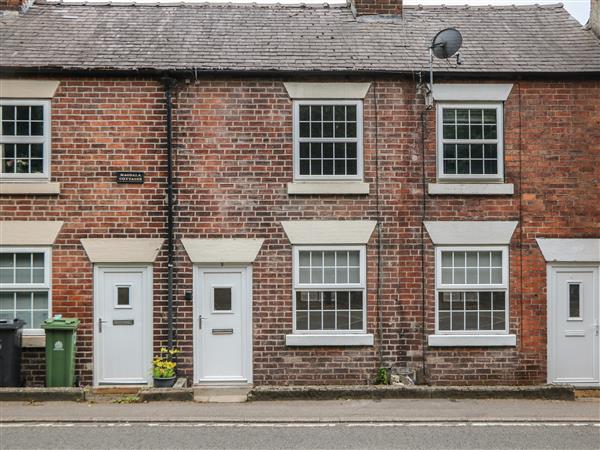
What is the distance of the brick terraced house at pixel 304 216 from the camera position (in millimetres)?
10961

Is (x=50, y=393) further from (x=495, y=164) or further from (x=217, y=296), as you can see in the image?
(x=495, y=164)

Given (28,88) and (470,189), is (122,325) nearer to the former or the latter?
(28,88)

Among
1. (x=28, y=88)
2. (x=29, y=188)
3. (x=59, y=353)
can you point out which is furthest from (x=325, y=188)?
(x=28, y=88)

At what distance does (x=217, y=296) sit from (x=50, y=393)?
310 centimetres

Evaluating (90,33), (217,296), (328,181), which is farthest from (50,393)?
(90,33)

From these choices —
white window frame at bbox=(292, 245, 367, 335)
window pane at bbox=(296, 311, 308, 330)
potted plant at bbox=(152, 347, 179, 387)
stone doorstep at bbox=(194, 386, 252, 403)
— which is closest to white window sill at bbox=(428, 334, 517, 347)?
white window frame at bbox=(292, 245, 367, 335)

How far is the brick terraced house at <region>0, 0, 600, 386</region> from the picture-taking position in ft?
36.0

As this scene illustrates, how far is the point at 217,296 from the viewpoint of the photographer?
11086 millimetres

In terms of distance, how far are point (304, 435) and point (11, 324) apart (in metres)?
5.46

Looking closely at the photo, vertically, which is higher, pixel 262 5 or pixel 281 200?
pixel 262 5

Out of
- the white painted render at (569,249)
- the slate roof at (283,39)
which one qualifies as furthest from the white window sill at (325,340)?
the slate roof at (283,39)

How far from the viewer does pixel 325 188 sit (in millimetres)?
11070

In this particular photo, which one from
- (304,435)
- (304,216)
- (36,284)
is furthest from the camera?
(304,216)

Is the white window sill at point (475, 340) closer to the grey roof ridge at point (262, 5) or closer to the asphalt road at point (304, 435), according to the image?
the asphalt road at point (304, 435)
